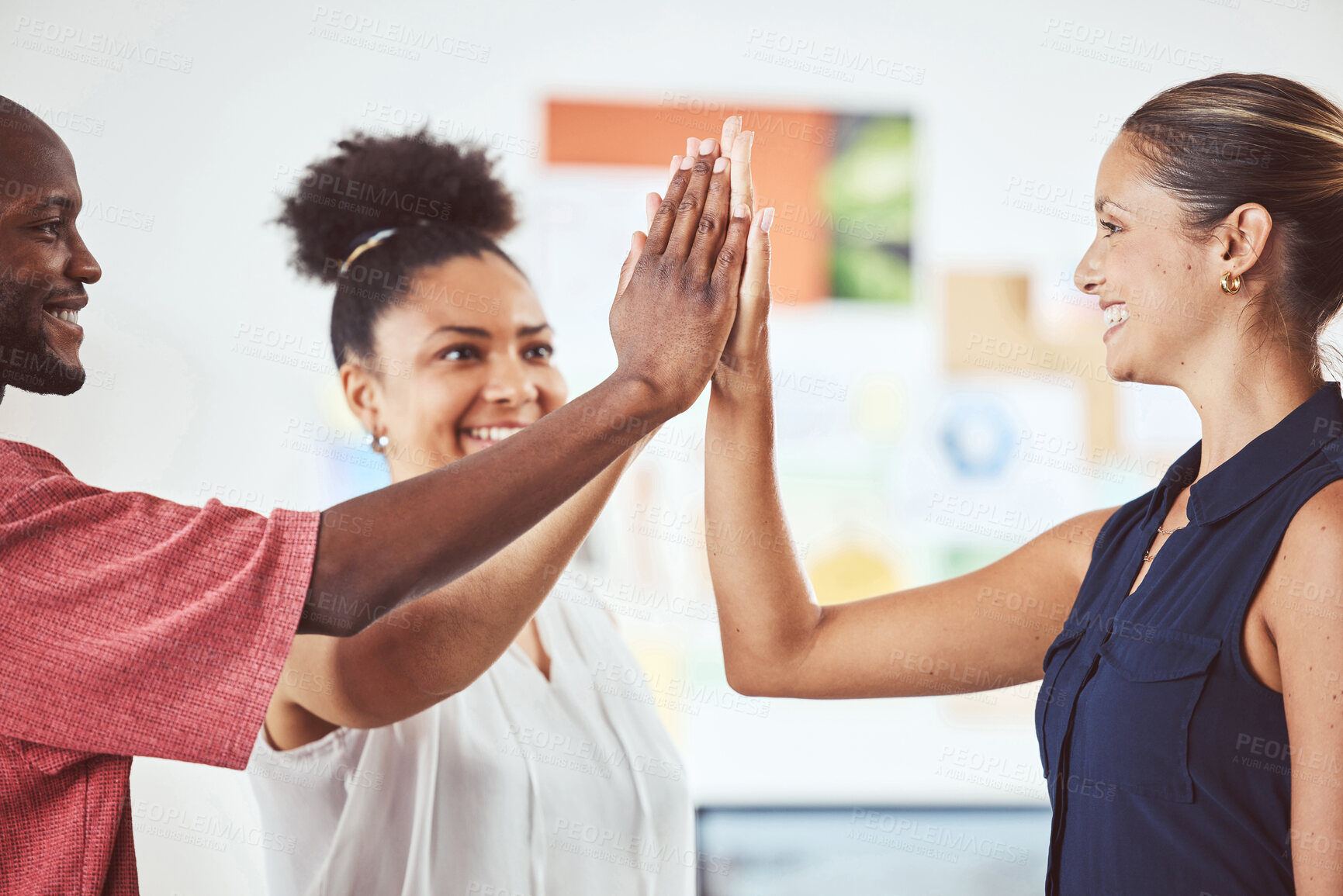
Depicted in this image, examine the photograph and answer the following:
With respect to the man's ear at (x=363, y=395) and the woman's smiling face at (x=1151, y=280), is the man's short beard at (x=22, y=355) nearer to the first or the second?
the man's ear at (x=363, y=395)

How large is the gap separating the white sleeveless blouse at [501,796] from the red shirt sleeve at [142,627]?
0.73 metres

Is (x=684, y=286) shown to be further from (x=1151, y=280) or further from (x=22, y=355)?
(x=22, y=355)

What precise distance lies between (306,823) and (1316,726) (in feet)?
4.71

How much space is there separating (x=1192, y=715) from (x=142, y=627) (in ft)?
3.28

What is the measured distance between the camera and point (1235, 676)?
106cm

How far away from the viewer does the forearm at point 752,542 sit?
1.45 metres

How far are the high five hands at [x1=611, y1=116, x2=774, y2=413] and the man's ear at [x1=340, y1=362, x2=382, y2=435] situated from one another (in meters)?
0.76

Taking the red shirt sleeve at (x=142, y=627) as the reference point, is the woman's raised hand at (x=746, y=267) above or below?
above

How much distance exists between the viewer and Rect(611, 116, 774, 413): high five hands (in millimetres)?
1224

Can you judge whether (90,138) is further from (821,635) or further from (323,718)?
(821,635)

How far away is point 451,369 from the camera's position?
1958 mm

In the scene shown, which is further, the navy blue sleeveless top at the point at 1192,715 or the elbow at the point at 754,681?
the elbow at the point at 754,681

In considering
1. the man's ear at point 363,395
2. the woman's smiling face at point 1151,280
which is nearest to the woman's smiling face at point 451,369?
the man's ear at point 363,395

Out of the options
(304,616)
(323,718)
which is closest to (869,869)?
(323,718)
